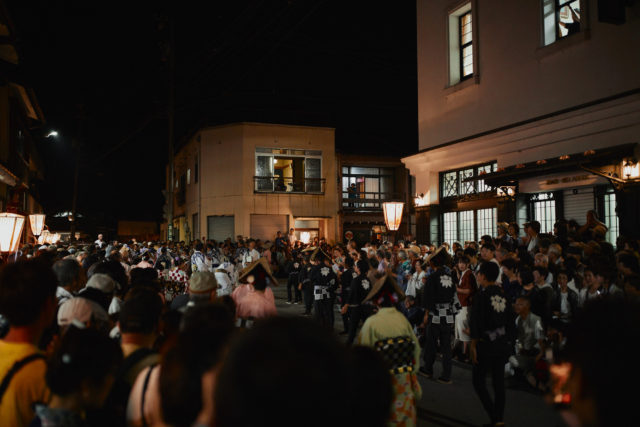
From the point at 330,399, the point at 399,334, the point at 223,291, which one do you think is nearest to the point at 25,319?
the point at 330,399

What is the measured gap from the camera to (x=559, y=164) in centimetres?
1134

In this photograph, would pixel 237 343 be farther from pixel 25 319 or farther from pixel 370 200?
pixel 370 200

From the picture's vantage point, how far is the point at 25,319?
2.90 metres

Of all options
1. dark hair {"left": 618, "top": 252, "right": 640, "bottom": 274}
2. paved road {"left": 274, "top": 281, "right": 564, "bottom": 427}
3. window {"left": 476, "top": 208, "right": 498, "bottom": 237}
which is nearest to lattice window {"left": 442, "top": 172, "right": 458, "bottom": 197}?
window {"left": 476, "top": 208, "right": 498, "bottom": 237}

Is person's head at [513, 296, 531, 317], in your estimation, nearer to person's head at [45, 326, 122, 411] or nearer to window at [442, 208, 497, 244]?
person's head at [45, 326, 122, 411]

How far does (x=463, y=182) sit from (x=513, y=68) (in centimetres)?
391

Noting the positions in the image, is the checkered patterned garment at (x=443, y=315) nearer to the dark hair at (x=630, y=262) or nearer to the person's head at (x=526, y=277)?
the person's head at (x=526, y=277)

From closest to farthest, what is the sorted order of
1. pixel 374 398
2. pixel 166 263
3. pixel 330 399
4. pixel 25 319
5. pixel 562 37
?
1. pixel 330 399
2. pixel 374 398
3. pixel 25 319
4. pixel 562 37
5. pixel 166 263

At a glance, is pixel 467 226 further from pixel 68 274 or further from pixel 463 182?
pixel 68 274

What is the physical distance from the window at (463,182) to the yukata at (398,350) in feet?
33.1

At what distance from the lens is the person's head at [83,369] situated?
2371mm

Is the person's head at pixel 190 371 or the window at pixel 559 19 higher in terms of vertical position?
the window at pixel 559 19

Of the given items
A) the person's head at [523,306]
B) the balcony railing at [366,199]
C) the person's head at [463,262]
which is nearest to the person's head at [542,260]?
the person's head at [523,306]

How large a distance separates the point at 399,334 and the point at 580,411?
366 centimetres
